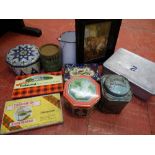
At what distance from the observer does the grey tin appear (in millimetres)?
657

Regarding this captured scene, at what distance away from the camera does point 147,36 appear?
1051 mm

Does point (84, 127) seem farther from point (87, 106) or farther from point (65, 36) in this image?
point (65, 36)

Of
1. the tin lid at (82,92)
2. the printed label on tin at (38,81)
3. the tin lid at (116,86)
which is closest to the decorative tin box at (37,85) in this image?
the printed label on tin at (38,81)

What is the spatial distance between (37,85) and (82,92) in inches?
9.1

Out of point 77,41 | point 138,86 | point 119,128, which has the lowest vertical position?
point 119,128

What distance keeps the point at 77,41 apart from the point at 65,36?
2.8 inches

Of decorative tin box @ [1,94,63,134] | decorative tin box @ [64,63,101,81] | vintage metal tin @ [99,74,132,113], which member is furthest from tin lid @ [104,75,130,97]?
decorative tin box @ [1,94,63,134]

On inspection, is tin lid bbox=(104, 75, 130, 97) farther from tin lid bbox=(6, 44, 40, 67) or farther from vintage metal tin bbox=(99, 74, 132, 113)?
tin lid bbox=(6, 44, 40, 67)

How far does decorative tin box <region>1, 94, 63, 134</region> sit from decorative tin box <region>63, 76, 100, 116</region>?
0.09 meters

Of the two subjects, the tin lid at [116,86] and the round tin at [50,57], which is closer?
the tin lid at [116,86]

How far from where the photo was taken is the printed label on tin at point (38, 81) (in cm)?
71

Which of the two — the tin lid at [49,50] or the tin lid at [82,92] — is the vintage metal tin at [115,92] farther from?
the tin lid at [49,50]

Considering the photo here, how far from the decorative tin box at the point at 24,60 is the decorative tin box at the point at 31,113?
14cm

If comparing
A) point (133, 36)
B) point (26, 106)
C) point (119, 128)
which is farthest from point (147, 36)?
point (26, 106)
